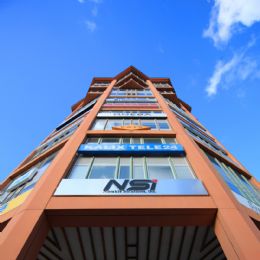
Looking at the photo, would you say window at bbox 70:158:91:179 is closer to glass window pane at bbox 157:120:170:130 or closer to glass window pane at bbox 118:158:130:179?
glass window pane at bbox 118:158:130:179

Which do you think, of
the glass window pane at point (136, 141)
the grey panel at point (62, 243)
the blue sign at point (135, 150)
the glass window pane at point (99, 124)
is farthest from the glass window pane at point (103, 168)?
the glass window pane at point (99, 124)

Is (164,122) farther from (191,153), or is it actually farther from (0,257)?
(0,257)

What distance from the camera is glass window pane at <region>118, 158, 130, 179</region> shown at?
967 cm

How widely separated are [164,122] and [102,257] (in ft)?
34.2

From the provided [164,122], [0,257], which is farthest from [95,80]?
[0,257]

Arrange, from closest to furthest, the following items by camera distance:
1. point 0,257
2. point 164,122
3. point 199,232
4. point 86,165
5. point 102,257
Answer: point 0,257 → point 199,232 → point 102,257 → point 86,165 → point 164,122

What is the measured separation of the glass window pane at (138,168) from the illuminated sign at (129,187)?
1009mm

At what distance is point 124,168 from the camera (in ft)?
33.9

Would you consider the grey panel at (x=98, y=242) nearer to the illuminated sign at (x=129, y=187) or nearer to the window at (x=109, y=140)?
the illuminated sign at (x=129, y=187)

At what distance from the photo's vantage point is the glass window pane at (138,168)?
970cm

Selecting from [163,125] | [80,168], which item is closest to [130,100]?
[163,125]

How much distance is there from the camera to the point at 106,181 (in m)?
8.52

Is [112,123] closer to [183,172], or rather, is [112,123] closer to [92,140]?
[92,140]

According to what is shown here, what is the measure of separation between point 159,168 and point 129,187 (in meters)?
2.52
